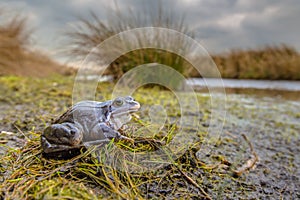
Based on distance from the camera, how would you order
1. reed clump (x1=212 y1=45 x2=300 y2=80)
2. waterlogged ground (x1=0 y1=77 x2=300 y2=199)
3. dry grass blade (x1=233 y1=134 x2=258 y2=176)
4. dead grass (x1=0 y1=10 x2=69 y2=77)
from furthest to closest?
1. reed clump (x1=212 y1=45 x2=300 y2=80)
2. dead grass (x1=0 y1=10 x2=69 y2=77)
3. dry grass blade (x1=233 y1=134 x2=258 y2=176)
4. waterlogged ground (x1=0 y1=77 x2=300 y2=199)

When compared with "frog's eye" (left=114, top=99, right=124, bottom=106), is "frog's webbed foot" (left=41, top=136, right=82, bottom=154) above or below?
below

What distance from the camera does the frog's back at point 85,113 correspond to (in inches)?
47.1

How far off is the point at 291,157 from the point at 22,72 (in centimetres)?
660

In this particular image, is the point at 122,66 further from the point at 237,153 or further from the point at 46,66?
the point at 46,66

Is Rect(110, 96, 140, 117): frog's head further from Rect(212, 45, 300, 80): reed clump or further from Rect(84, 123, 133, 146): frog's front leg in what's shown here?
Rect(212, 45, 300, 80): reed clump

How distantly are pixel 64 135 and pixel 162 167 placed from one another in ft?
1.53

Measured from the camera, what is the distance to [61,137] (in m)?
1.14

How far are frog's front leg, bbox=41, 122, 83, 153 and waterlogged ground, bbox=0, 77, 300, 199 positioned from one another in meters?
0.06

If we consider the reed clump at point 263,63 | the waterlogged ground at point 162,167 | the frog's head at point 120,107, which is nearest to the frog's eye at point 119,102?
the frog's head at point 120,107

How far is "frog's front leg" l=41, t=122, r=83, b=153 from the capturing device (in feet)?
3.73

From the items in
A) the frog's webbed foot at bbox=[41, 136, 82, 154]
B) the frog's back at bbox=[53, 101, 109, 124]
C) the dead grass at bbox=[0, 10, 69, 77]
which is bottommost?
the frog's webbed foot at bbox=[41, 136, 82, 154]

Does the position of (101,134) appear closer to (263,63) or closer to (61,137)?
(61,137)

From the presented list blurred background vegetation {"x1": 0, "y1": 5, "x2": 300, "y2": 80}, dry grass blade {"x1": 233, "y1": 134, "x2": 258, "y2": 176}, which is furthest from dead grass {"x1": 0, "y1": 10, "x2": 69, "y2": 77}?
dry grass blade {"x1": 233, "y1": 134, "x2": 258, "y2": 176}

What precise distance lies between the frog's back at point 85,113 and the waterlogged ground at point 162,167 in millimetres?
137
